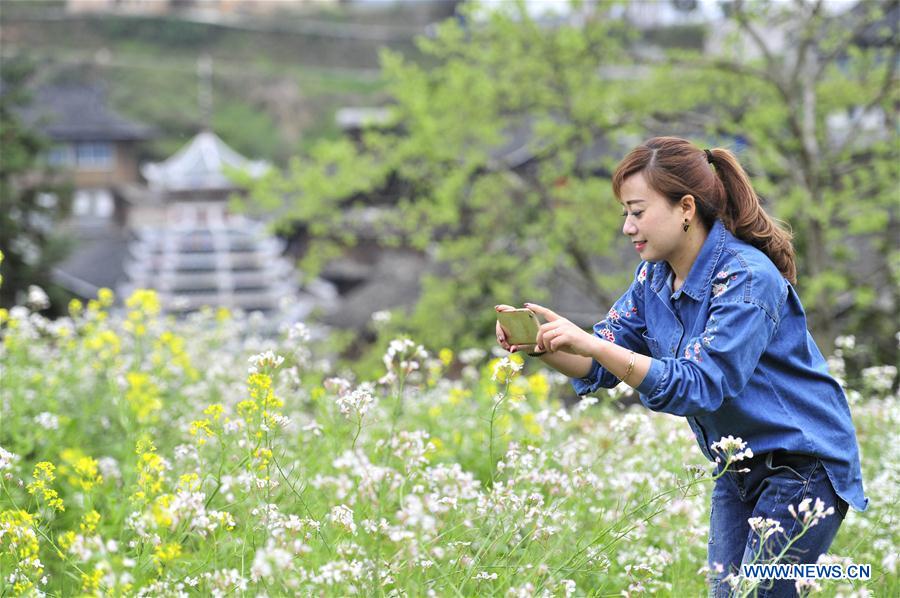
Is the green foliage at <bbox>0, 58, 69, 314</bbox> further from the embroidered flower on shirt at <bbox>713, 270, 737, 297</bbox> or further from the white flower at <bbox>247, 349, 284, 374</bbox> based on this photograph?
the embroidered flower on shirt at <bbox>713, 270, 737, 297</bbox>

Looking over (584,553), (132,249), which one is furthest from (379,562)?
(132,249)

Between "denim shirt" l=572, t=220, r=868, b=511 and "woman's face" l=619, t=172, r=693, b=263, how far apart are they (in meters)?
0.08

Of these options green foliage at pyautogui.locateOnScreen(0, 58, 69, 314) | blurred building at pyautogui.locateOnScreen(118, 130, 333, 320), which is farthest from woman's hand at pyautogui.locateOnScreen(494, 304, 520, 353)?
blurred building at pyautogui.locateOnScreen(118, 130, 333, 320)

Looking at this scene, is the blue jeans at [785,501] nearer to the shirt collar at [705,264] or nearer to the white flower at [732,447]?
the white flower at [732,447]

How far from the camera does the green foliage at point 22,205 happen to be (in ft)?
55.4

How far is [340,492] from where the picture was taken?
2.02 m

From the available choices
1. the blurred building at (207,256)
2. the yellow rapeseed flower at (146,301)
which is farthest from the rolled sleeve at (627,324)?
the blurred building at (207,256)

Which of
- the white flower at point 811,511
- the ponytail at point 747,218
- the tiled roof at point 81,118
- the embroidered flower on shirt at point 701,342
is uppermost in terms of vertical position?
the ponytail at point 747,218

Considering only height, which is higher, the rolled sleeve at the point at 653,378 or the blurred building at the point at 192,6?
the blurred building at the point at 192,6

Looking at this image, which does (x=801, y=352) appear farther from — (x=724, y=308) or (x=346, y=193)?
(x=346, y=193)

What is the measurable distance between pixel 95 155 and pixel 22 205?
28157 mm

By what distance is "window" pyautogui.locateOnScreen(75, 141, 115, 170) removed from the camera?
43.7 metres

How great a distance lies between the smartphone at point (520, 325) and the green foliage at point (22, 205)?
1619cm

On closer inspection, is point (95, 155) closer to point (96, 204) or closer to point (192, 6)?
point (96, 204)
